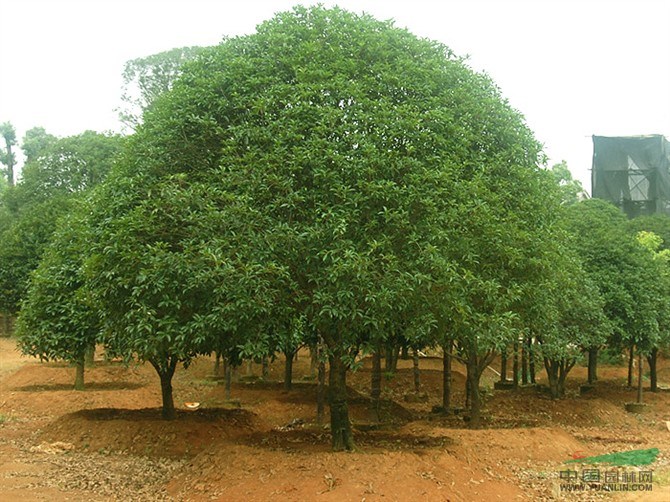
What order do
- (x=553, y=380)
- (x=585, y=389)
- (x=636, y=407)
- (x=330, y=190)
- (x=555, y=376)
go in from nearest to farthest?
1. (x=330, y=190)
2. (x=636, y=407)
3. (x=553, y=380)
4. (x=555, y=376)
5. (x=585, y=389)

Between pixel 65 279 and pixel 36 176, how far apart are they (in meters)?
21.3

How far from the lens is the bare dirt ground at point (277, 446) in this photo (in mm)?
9852

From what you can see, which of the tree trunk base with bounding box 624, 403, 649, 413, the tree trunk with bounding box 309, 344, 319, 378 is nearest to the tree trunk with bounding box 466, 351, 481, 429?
the tree trunk with bounding box 309, 344, 319, 378

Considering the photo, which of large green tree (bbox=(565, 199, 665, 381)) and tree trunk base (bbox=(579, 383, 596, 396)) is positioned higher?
large green tree (bbox=(565, 199, 665, 381))

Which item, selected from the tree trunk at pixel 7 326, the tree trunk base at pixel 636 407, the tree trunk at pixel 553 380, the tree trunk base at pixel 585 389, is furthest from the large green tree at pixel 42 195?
the tree trunk base at pixel 636 407

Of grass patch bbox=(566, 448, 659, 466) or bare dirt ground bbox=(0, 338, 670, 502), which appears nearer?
bare dirt ground bbox=(0, 338, 670, 502)

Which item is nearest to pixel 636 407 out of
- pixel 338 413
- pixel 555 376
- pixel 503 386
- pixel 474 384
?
pixel 555 376

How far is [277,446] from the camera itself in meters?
12.1

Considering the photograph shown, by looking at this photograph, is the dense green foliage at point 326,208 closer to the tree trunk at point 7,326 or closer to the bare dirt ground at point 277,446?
the bare dirt ground at point 277,446

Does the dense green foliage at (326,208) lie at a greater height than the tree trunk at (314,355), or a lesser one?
greater

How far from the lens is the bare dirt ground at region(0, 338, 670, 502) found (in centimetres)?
985

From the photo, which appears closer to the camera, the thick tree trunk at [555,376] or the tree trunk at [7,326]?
the thick tree trunk at [555,376]

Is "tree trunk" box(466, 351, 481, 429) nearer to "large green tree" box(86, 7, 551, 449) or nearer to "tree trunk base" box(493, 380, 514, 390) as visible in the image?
"large green tree" box(86, 7, 551, 449)

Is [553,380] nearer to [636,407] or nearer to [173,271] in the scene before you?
[636,407]
